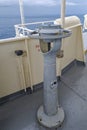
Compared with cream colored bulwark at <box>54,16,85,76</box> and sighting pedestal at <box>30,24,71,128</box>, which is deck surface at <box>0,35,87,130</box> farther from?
cream colored bulwark at <box>54,16,85,76</box>

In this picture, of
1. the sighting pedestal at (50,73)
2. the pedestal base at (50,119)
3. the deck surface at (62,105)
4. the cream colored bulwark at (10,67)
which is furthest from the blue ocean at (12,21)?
the pedestal base at (50,119)

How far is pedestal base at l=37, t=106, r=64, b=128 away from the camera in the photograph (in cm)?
151

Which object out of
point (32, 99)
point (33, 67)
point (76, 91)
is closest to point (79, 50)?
point (76, 91)

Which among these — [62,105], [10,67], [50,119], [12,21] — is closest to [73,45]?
[62,105]

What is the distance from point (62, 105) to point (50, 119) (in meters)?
0.35

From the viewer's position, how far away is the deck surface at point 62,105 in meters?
1.55

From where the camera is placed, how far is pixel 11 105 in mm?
1856

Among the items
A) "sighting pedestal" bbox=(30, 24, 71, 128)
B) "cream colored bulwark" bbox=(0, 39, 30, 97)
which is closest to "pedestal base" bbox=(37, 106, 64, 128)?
"sighting pedestal" bbox=(30, 24, 71, 128)

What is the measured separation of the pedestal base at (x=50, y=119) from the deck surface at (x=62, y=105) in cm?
5

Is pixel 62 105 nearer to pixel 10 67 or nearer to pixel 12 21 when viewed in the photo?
pixel 10 67

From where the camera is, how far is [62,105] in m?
1.85

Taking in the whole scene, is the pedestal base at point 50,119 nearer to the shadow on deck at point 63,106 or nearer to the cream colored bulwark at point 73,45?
the shadow on deck at point 63,106

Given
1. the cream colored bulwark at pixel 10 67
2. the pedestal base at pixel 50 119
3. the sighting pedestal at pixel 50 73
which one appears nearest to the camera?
the sighting pedestal at pixel 50 73

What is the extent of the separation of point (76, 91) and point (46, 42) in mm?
1229
